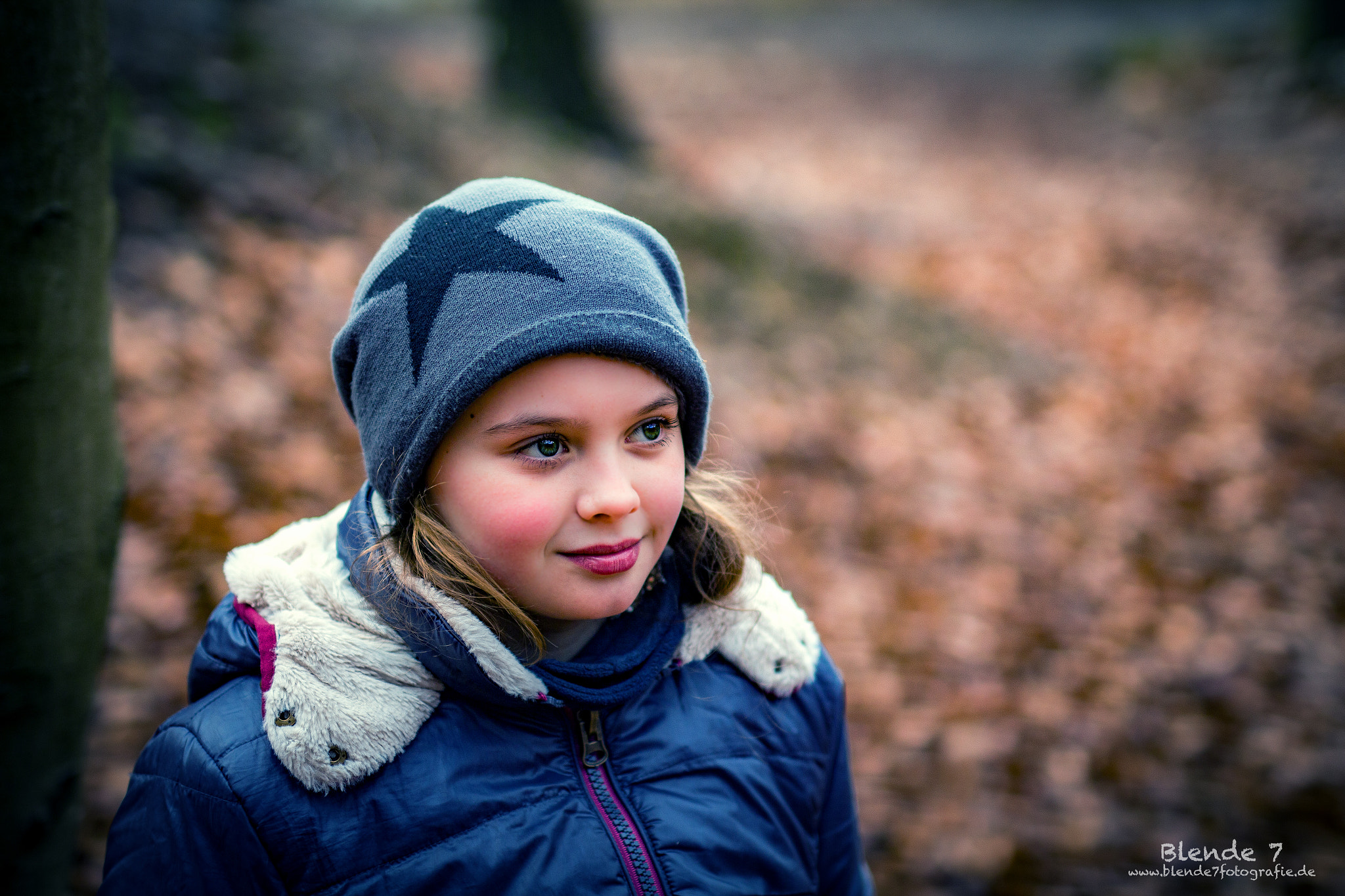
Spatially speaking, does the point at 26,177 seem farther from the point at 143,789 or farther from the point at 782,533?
the point at 782,533

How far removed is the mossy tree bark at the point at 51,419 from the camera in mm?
1458

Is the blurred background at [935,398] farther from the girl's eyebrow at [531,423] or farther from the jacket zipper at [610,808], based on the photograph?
the girl's eyebrow at [531,423]

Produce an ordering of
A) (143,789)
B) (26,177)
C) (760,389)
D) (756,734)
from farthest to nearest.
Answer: (760,389) → (756,734) → (26,177) → (143,789)

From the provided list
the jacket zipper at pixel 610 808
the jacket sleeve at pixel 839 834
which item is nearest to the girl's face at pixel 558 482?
the jacket zipper at pixel 610 808

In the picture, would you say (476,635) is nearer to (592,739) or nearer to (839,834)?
(592,739)

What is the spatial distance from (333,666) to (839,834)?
109cm

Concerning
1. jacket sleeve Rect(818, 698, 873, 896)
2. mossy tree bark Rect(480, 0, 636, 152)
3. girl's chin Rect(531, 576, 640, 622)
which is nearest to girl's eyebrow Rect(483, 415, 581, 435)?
girl's chin Rect(531, 576, 640, 622)

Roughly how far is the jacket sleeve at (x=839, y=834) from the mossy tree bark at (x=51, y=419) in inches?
61.9

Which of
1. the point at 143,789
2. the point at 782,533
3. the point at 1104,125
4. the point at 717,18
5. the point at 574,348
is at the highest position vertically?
the point at 717,18

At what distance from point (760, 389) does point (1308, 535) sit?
10.8 ft

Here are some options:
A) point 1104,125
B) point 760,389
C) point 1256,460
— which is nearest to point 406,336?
point 760,389

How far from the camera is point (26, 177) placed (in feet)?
4.80

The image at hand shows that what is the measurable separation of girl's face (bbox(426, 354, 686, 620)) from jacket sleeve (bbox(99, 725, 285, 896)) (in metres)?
0.51

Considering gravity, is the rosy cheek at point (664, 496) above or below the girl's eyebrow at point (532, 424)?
below
